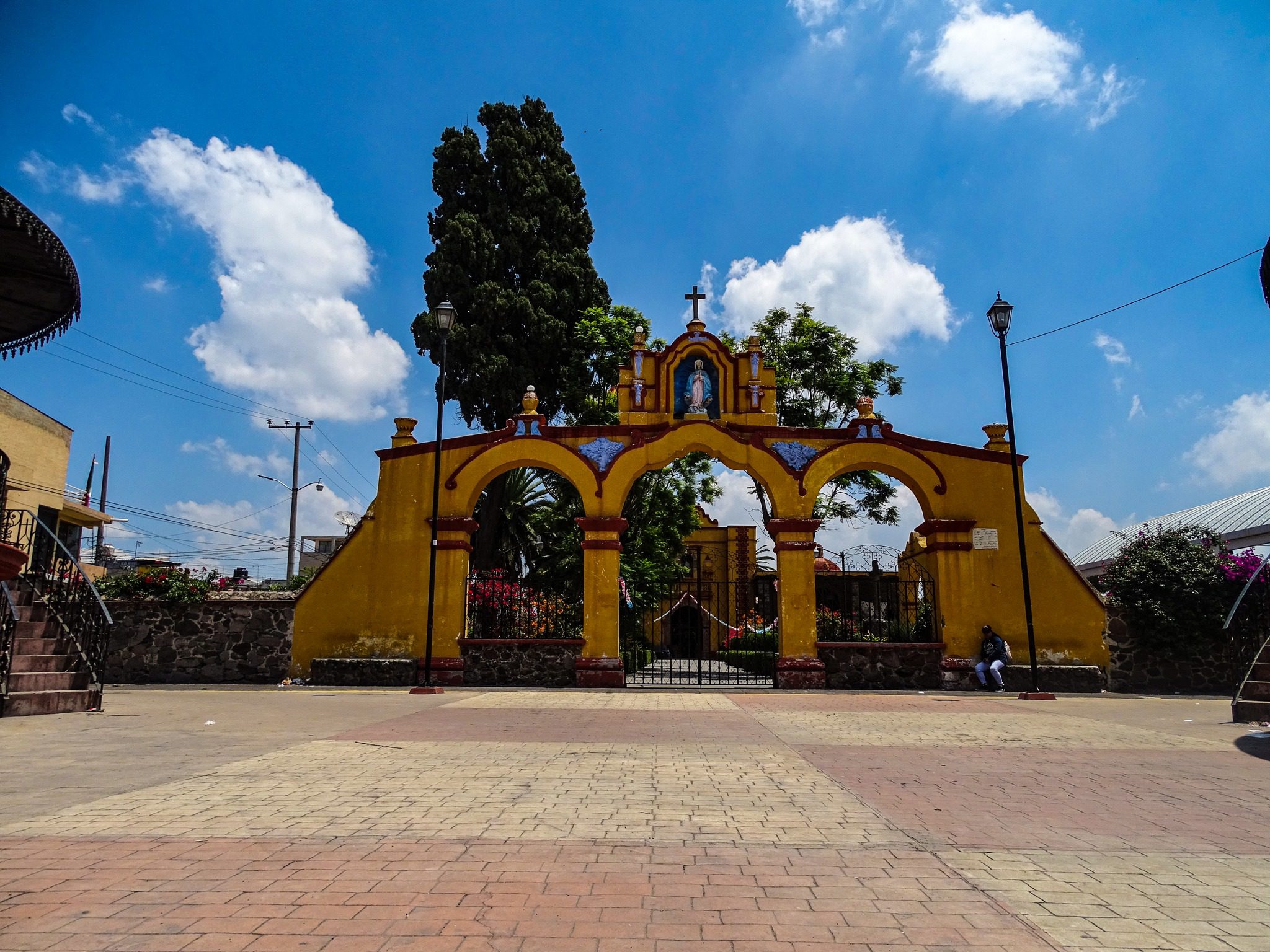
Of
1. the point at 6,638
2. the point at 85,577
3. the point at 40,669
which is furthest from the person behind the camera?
the point at 85,577

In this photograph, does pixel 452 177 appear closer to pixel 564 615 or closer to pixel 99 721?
pixel 564 615

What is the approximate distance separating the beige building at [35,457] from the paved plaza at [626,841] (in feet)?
66.5

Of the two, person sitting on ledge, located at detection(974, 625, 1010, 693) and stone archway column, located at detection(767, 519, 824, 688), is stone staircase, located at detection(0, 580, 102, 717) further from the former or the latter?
person sitting on ledge, located at detection(974, 625, 1010, 693)

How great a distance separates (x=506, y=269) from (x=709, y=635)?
21495mm

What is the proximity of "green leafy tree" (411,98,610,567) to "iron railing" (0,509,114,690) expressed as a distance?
12004 mm

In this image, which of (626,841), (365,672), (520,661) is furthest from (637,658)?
(626,841)

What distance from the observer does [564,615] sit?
60.0 ft

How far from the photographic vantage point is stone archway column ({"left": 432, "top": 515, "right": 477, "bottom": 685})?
55.4 ft

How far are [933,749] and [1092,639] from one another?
33.9 ft

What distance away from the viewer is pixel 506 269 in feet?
85.0

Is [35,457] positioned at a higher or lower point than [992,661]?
higher

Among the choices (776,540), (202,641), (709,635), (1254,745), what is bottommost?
(1254,745)

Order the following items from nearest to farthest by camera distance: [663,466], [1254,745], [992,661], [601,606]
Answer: [1254,745] → [992,661] → [601,606] → [663,466]

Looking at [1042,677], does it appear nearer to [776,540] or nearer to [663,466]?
[776,540]
